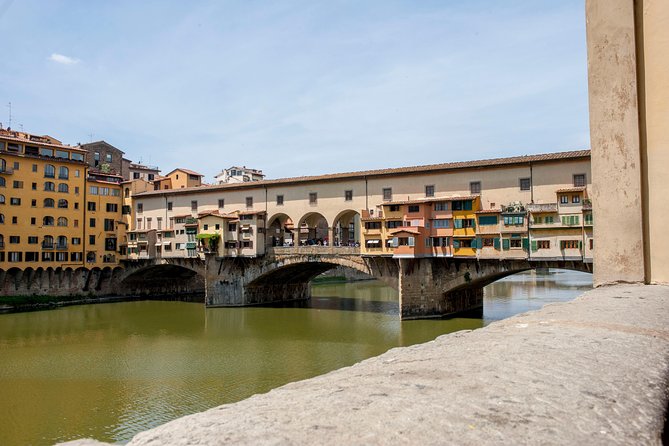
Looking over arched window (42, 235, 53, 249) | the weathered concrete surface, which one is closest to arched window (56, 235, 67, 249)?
arched window (42, 235, 53, 249)

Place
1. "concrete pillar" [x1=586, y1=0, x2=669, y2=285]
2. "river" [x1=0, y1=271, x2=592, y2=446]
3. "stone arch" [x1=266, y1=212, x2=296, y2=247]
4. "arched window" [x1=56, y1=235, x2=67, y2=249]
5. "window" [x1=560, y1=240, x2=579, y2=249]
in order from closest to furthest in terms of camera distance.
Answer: "concrete pillar" [x1=586, y1=0, x2=669, y2=285], "river" [x1=0, y1=271, x2=592, y2=446], "window" [x1=560, y1=240, x2=579, y2=249], "stone arch" [x1=266, y1=212, x2=296, y2=247], "arched window" [x1=56, y1=235, x2=67, y2=249]

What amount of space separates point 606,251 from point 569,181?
2448cm

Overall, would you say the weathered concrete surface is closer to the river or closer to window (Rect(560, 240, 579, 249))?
the river

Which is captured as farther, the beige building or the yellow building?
the yellow building

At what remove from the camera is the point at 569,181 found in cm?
2884

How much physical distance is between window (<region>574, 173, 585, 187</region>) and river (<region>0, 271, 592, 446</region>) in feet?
32.7

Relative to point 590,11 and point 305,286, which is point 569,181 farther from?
point 305,286

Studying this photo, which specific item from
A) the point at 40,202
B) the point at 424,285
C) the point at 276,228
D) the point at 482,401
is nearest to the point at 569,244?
the point at 424,285

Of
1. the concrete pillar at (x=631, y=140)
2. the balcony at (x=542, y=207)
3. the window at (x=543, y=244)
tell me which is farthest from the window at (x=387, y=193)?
the concrete pillar at (x=631, y=140)

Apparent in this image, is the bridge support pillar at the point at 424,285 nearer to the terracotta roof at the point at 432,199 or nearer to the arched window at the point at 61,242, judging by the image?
the terracotta roof at the point at 432,199

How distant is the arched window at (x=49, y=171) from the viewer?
45.2 m

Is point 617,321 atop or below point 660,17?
below

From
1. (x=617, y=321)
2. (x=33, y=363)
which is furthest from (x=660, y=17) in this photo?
(x=33, y=363)

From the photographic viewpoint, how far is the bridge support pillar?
3294cm
